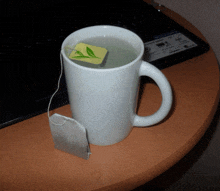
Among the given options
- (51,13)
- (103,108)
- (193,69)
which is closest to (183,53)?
(193,69)

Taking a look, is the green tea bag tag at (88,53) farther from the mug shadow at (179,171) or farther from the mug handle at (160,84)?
A: the mug shadow at (179,171)

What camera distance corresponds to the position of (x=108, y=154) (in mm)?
362

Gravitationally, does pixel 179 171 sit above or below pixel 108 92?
below

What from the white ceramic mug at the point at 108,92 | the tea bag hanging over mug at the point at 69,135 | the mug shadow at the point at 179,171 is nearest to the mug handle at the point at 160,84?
the white ceramic mug at the point at 108,92

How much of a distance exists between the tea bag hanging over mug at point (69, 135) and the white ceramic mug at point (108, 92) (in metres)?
0.02

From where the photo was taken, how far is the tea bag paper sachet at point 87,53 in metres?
0.30

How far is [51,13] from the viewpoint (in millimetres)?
613

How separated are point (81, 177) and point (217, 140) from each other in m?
0.71

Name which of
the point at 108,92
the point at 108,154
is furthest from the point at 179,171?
the point at 108,92

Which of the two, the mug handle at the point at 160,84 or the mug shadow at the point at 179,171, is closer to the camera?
the mug handle at the point at 160,84

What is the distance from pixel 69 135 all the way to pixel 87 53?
0.43ft

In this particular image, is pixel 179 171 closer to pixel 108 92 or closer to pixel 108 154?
pixel 108 154

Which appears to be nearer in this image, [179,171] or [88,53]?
[88,53]

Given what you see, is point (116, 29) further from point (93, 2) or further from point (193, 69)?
→ point (93, 2)
